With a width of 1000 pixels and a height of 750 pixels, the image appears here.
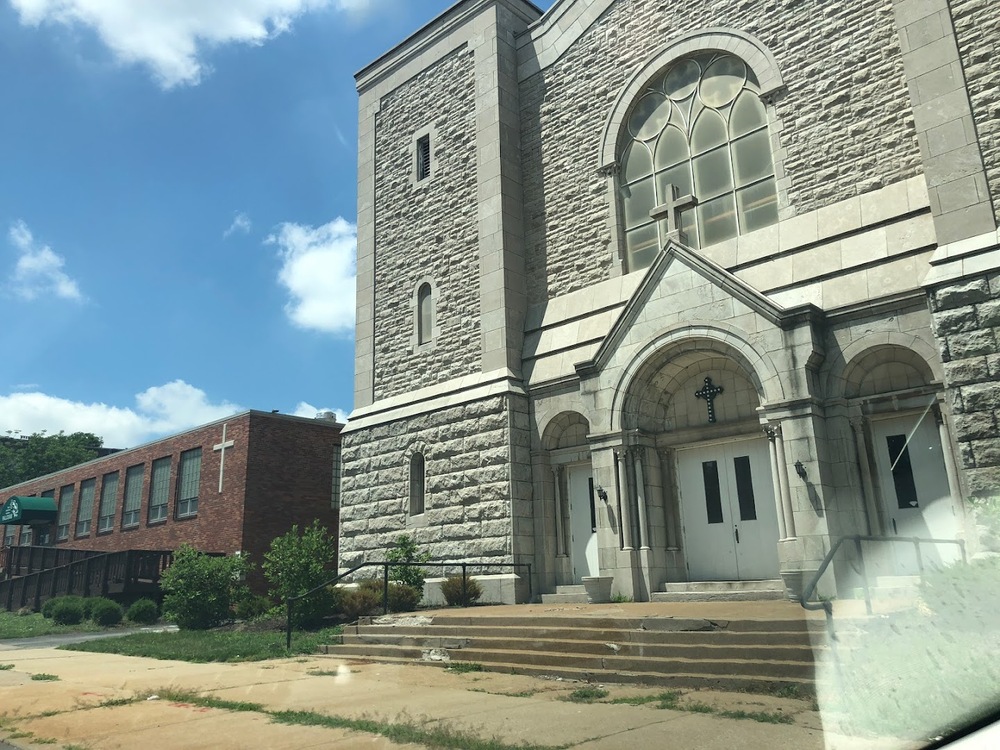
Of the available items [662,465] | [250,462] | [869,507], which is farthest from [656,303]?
[250,462]

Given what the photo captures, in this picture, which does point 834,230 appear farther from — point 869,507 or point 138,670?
point 138,670

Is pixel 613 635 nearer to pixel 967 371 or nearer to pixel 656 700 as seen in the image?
pixel 656 700

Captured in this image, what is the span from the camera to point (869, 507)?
1265 centimetres

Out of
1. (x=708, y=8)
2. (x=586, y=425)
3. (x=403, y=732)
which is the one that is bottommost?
(x=403, y=732)

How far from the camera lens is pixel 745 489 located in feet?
47.5

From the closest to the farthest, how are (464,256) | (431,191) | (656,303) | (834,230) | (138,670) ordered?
1. (138,670)
2. (834,230)
3. (656,303)
4. (464,256)
5. (431,191)

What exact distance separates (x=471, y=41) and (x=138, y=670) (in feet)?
53.0

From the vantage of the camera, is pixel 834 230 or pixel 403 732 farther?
pixel 834 230

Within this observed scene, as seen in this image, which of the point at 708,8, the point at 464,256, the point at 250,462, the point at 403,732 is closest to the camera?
the point at 403,732

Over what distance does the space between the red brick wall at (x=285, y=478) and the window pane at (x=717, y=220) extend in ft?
61.5

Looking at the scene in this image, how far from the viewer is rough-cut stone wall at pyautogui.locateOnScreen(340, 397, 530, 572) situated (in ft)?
56.1

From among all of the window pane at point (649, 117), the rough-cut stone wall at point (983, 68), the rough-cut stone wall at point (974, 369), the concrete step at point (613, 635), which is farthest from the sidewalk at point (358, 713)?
the window pane at point (649, 117)

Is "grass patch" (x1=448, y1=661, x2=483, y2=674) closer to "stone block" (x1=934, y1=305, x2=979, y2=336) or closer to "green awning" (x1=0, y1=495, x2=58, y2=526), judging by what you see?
"stone block" (x1=934, y1=305, x2=979, y2=336)

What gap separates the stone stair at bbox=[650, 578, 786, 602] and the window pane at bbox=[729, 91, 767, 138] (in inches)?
336
